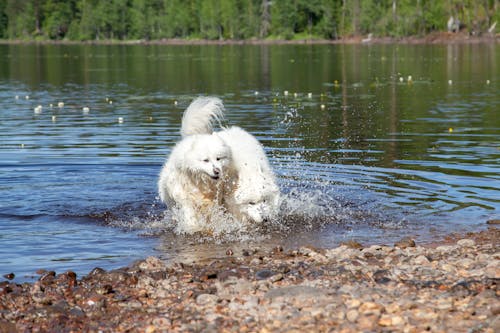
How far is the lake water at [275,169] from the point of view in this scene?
37.0ft

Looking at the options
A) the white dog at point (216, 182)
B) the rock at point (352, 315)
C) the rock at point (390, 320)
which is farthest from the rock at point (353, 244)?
the rock at point (390, 320)

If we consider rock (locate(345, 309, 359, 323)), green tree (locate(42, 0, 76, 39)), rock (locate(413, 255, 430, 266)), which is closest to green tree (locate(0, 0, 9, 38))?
green tree (locate(42, 0, 76, 39))

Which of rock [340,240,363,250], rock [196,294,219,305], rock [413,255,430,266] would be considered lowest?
rock [340,240,363,250]

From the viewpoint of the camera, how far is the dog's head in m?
10.9

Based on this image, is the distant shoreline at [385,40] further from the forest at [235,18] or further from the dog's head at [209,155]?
the dog's head at [209,155]

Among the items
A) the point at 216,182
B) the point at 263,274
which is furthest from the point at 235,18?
the point at 263,274

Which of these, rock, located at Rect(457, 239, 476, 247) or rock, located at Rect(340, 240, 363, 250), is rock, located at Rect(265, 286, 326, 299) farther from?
rock, located at Rect(457, 239, 476, 247)

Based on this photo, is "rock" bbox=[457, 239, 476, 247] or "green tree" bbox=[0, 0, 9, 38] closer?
"rock" bbox=[457, 239, 476, 247]

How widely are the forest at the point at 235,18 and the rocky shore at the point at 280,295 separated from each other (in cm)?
10947

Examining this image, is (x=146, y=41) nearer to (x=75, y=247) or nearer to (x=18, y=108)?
(x=18, y=108)

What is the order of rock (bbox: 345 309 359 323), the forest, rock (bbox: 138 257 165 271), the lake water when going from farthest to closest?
the forest < the lake water < rock (bbox: 138 257 165 271) < rock (bbox: 345 309 359 323)

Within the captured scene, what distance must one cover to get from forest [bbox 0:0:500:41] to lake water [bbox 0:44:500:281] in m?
87.1

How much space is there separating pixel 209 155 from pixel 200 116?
3.79ft

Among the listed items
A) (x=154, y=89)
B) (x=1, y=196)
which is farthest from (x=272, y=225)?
(x=154, y=89)
